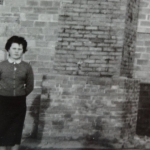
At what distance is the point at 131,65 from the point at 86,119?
1.45 meters

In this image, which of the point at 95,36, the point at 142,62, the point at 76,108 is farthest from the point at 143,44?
the point at 76,108

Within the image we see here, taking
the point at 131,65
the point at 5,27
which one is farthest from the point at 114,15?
the point at 5,27

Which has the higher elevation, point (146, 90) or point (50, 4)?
point (50, 4)

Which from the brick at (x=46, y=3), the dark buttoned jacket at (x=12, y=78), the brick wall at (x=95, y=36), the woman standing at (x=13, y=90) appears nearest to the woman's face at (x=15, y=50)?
the woman standing at (x=13, y=90)

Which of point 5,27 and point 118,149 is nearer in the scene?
point 118,149

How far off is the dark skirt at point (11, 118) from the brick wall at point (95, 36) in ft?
4.91

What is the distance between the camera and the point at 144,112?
6.22 meters

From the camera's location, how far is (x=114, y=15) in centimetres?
560

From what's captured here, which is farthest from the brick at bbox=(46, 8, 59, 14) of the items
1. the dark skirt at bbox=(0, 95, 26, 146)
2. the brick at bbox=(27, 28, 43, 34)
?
the dark skirt at bbox=(0, 95, 26, 146)

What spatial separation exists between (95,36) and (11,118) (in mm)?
2177

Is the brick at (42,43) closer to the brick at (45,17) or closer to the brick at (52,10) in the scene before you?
the brick at (45,17)

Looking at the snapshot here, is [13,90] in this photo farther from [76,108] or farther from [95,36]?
[95,36]

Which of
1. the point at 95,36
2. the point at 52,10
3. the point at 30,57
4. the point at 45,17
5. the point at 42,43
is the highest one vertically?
the point at 52,10

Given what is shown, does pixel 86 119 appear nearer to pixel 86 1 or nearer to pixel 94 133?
pixel 94 133
